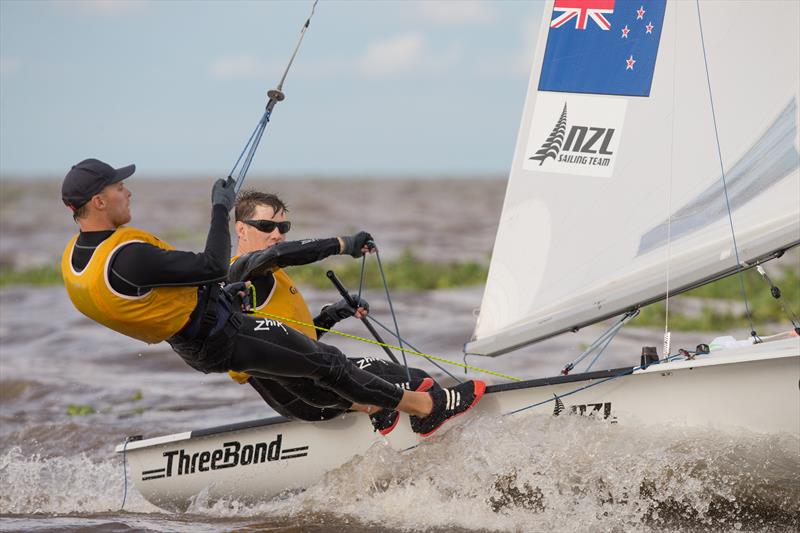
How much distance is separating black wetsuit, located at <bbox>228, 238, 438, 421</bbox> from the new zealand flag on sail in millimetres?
1410

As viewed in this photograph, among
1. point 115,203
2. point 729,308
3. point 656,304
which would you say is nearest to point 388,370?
point 115,203

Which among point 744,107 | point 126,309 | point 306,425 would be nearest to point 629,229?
point 744,107

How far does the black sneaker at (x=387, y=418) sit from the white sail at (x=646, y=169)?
0.35m

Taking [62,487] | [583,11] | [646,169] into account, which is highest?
[583,11]

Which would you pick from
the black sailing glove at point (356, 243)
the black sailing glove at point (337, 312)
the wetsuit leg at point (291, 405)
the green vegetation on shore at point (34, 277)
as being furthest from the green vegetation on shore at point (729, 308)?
the green vegetation on shore at point (34, 277)

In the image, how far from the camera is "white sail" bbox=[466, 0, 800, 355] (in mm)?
4660

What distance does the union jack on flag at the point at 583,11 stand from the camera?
4.94 m

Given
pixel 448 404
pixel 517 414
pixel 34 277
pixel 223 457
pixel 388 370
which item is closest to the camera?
pixel 517 414

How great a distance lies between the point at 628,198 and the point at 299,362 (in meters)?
1.73

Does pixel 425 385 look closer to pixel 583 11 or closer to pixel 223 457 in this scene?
pixel 223 457

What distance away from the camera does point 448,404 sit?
4.94 meters

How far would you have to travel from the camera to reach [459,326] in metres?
11.3

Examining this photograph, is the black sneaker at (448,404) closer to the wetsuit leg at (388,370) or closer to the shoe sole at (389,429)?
the shoe sole at (389,429)

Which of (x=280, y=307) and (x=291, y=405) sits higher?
(x=280, y=307)
